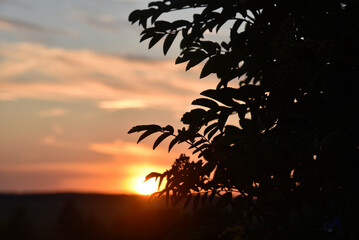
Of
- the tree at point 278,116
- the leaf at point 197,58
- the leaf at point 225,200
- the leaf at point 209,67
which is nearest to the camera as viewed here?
the tree at point 278,116

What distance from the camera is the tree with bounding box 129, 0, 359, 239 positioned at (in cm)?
451

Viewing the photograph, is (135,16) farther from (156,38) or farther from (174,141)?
(174,141)

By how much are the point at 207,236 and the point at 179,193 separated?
1660 millimetres

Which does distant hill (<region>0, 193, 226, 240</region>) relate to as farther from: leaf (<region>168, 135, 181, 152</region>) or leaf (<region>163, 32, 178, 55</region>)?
leaf (<region>168, 135, 181, 152</region>)

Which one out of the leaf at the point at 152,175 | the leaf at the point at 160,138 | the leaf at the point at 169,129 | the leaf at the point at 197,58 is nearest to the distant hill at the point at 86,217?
the leaf at the point at 152,175

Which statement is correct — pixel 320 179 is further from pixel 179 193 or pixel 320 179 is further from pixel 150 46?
pixel 150 46

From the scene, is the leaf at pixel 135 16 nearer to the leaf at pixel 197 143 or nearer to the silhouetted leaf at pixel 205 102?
the silhouetted leaf at pixel 205 102

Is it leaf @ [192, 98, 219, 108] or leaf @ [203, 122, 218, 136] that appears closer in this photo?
leaf @ [192, 98, 219, 108]

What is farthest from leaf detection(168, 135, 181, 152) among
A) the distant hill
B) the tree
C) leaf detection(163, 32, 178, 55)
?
the distant hill

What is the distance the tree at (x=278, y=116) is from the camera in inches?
177

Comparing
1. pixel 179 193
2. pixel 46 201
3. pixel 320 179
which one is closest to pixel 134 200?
pixel 46 201

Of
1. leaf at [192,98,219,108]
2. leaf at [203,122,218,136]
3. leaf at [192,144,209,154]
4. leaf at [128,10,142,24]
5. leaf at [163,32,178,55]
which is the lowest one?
leaf at [192,144,209,154]

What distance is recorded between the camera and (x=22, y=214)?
8164 mm

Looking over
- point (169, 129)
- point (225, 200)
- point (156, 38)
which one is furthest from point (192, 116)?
point (156, 38)
